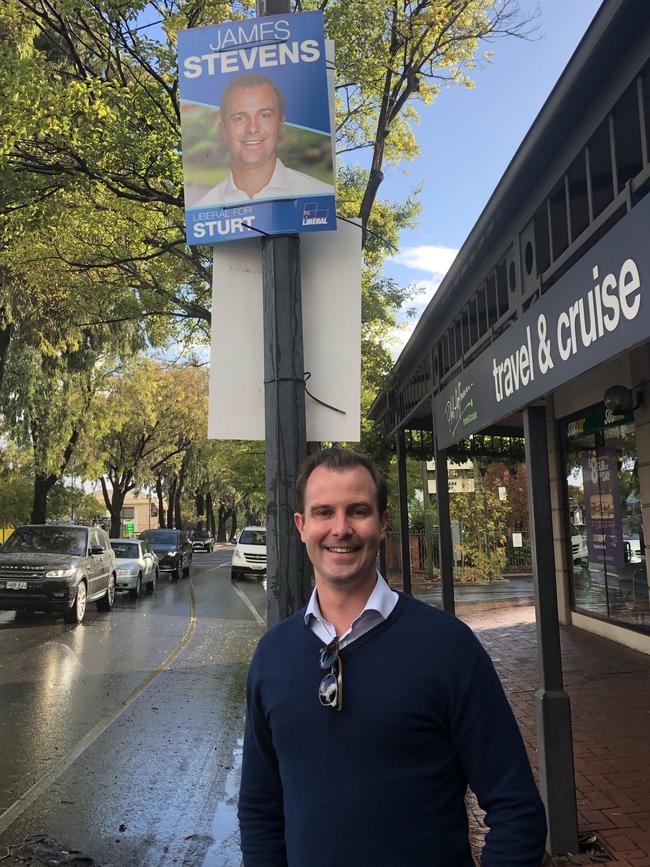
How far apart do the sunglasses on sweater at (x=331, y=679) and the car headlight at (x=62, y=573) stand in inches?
515

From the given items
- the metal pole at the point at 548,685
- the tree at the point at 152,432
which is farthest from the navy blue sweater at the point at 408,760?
the tree at the point at 152,432

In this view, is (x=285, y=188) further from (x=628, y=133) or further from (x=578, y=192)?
(x=578, y=192)

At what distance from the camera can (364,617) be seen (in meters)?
1.78

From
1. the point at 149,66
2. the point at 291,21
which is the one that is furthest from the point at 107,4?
the point at 291,21

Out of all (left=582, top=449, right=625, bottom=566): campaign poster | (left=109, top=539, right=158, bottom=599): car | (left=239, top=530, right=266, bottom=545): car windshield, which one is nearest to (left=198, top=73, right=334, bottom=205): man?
(left=582, top=449, right=625, bottom=566): campaign poster

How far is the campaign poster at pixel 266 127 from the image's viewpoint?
11.0 ft

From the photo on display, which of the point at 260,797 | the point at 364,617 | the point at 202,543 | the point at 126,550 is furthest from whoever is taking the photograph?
the point at 202,543

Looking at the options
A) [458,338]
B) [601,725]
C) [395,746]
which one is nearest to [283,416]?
[395,746]

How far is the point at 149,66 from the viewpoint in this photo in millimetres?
10203

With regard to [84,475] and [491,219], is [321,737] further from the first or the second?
[84,475]

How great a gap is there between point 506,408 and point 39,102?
6660 mm

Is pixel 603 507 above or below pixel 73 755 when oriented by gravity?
above

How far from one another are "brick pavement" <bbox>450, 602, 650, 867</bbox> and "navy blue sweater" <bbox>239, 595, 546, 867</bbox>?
Result: 117 inches

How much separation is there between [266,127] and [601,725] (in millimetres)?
5712
